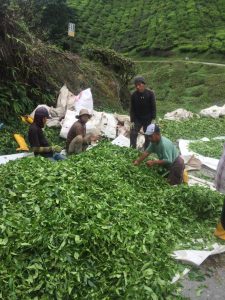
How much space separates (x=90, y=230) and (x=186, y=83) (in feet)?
69.7

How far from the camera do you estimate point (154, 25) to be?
35844 millimetres

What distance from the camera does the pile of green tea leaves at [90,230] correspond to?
3.27m

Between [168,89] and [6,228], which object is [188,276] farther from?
[168,89]

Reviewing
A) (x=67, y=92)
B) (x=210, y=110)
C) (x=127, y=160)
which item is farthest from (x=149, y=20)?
(x=127, y=160)

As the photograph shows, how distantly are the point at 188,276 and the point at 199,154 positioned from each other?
4.51 metres

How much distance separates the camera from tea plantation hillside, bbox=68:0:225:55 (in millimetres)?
31531

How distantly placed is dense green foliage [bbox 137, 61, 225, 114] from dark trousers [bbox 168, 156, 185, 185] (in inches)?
477

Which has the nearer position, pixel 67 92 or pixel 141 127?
pixel 141 127

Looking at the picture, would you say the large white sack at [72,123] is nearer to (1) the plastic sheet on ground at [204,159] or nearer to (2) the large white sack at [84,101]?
(2) the large white sack at [84,101]

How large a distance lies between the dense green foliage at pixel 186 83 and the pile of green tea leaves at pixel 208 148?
8.62m

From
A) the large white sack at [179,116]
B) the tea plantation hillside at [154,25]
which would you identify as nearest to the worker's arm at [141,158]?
the large white sack at [179,116]

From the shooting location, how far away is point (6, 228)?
140 inches

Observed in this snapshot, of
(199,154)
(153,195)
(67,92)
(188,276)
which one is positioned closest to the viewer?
(188,276)

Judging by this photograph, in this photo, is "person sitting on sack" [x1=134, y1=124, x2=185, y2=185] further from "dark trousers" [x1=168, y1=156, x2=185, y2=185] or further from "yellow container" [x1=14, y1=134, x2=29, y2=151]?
"yellow container" [x1=14, y1=134, x2=29, y2=151]
